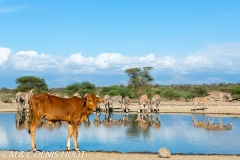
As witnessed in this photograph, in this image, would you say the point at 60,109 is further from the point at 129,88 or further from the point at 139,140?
the point at 129,88

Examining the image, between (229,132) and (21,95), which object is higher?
(21,95)


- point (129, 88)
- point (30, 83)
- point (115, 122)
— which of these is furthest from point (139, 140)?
point (129, 88)

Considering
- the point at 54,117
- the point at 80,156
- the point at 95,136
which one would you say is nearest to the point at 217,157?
the point at 80,156

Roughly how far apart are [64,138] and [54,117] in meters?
5.02

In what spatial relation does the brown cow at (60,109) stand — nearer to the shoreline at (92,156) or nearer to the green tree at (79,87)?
the shoreline at (92,156)

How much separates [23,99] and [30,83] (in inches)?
601

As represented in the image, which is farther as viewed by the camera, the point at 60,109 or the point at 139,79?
the point at 139,79

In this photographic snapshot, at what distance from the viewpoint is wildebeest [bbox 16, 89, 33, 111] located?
3414 centimetres

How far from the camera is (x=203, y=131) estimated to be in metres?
19.9

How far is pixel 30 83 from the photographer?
50531mm

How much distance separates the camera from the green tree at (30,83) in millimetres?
50031

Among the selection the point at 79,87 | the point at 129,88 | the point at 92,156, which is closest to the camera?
the point at 92,156

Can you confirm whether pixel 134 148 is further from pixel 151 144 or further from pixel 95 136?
pixel 95 136

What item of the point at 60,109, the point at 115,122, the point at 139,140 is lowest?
the point at 139,140
